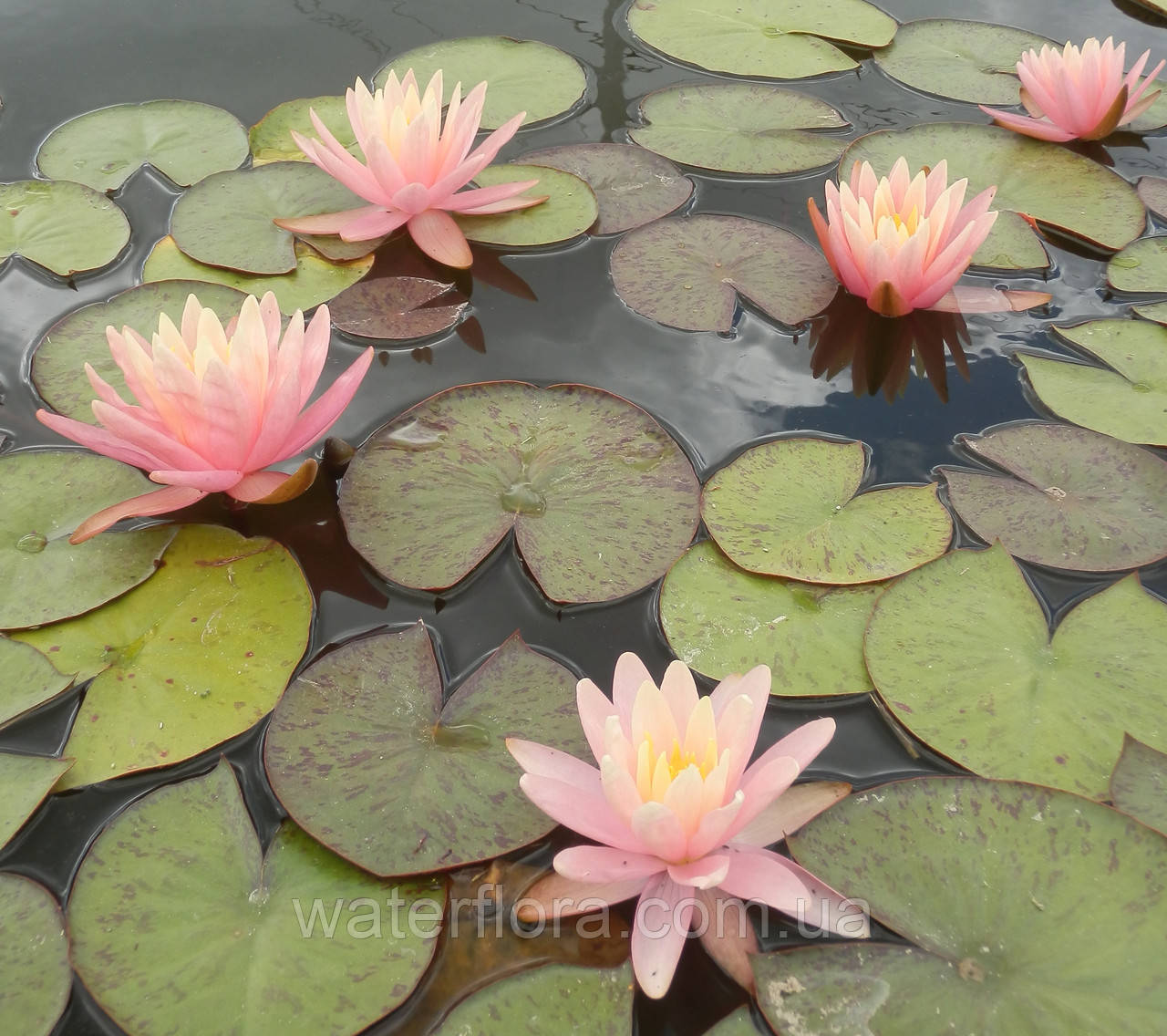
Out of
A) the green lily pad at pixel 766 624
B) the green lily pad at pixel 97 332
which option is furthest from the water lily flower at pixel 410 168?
the green lily pad at pixel 766 624

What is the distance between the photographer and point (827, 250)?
2.09 m

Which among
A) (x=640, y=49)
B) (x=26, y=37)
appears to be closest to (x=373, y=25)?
Answer: (x=640, y=49)

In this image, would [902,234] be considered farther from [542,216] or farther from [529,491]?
[529,491]

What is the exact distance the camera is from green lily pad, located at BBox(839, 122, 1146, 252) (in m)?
2.35

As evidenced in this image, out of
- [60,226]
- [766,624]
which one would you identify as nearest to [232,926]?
[766,624]

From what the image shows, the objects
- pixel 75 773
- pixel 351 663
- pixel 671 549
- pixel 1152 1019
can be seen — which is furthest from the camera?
pixel 671 549

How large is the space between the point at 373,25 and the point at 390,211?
4.05 feet

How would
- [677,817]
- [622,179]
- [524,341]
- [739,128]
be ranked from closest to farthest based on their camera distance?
1. [677,817]
2. [524,341]
3. [622,179]
4. [739,128]

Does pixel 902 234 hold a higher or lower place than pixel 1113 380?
higher

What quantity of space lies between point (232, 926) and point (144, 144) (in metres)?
2.26

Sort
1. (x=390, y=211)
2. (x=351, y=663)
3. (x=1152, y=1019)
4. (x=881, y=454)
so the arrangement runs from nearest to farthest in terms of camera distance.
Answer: (x=1152, y=1019)
(x=351, y=663)
(x=881, y=454)
(x=390, y=211)

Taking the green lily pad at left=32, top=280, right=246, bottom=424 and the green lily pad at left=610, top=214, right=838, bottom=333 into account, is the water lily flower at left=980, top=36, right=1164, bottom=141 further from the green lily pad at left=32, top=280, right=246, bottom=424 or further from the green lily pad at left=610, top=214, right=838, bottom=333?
the green lily pad at left=32, top=280, right=246, bottom=424

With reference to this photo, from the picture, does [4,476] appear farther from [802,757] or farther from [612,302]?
[802,757]

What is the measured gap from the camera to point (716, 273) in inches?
85.4
